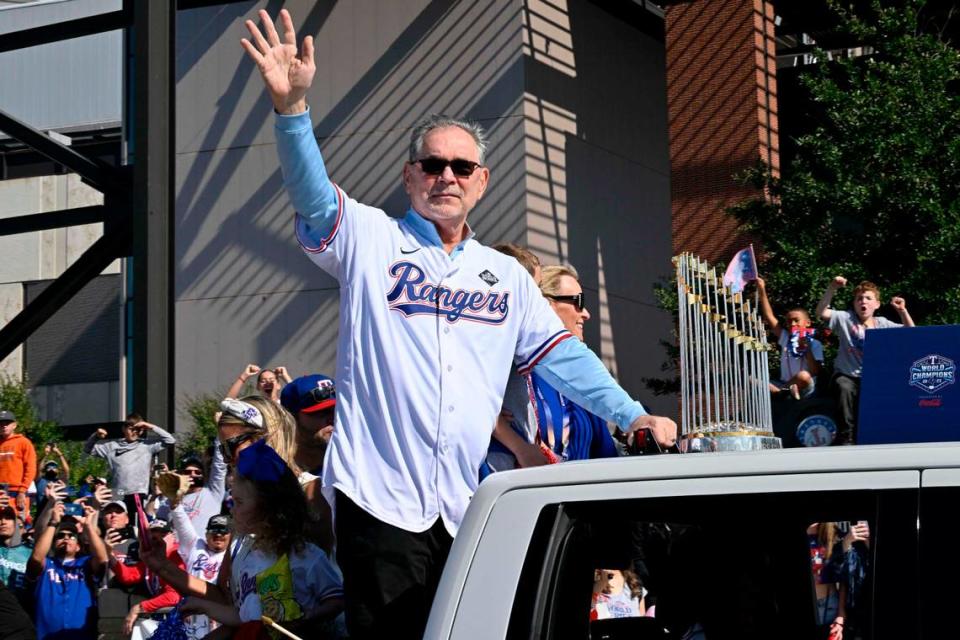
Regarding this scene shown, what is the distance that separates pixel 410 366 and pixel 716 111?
17.2m

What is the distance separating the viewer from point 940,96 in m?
15.9

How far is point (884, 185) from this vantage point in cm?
1599

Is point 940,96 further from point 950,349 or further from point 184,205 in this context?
point 950,349

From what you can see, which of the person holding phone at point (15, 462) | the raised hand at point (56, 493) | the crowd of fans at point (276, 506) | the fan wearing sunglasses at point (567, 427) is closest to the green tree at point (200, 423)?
the person holding phone at point (15, 462)

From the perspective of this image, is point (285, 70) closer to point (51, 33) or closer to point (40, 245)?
point (51, 33)

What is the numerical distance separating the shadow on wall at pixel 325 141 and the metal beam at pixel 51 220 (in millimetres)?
4569

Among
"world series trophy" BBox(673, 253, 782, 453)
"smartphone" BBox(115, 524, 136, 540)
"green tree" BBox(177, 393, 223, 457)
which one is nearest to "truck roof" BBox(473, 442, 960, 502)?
"world series trophy" BBox(673, 253, 782, 453)

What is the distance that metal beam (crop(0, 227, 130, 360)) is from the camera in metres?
15.1

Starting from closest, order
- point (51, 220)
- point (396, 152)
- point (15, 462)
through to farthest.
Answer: point (15, 462) < point (51, 220) < point (396, 152)

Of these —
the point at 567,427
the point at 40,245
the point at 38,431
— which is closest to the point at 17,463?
the point at 567,427

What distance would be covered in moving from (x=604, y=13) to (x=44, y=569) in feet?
52.9

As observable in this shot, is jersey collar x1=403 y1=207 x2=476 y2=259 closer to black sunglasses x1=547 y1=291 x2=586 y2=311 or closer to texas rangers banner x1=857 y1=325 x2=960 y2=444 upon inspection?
black sunglasses x1=547 y1=291 x2=586 y2=311

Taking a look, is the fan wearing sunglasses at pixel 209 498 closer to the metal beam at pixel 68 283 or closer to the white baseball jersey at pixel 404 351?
the white baseball jersey at pixel 404 351

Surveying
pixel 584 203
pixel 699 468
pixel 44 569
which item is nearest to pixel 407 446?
pixel 699 468
